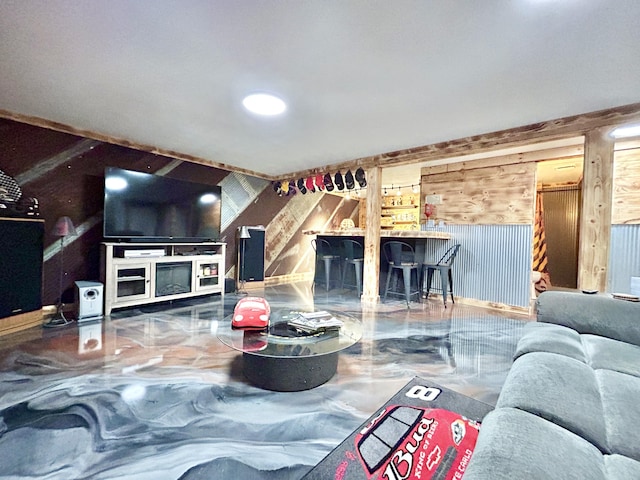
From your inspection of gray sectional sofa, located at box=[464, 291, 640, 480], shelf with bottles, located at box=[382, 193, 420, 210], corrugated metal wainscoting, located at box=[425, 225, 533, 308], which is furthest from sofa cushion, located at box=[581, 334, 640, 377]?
shelf with bottles, located at box=[382, 193, 420, 210]

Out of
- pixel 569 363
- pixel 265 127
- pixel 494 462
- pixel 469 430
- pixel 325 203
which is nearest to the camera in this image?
pixel 494 462

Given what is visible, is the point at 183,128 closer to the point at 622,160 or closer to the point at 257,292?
the point at 257,292

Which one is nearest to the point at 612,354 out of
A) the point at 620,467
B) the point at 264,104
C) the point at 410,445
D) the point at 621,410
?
the point at 621,410

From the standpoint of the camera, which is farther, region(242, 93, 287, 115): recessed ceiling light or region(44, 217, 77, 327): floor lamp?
region(44, 217, 77, 327): floor lamp

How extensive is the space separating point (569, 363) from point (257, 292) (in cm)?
433

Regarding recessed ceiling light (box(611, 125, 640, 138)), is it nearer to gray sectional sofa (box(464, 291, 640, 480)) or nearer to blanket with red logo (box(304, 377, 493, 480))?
gray sectional sofa (box(464, 291, 640, 480))

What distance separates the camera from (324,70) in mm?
2033

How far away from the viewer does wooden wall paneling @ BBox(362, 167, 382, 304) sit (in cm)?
414

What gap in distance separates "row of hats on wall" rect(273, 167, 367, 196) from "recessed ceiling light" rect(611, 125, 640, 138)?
2.58 metres

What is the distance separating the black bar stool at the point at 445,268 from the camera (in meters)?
4.02

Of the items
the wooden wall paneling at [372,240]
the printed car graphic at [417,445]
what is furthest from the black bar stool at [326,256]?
the printed car graphic at [417,445]

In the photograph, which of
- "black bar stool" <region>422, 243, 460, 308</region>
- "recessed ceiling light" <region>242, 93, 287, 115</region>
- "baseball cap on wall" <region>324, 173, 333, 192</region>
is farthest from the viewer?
"baseball cap on wall" <region>324, 173, 333, 192</region>

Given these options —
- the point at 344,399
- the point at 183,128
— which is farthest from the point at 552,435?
the point at 183,128

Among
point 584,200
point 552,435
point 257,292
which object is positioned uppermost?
point 584,200
